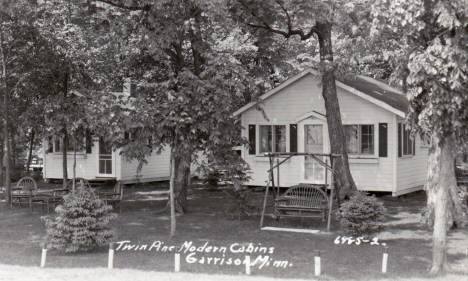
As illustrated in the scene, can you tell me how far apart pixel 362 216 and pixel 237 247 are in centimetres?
275

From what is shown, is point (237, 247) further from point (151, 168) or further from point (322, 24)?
point (151, 168)

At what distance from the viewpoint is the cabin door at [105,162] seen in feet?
83.5

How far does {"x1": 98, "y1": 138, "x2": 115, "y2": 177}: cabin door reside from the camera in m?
25.5

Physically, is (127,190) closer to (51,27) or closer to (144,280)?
(51,27)

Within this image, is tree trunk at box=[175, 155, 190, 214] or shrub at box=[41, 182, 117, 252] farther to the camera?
tree trunk at box=[175, 155, 190, 214]

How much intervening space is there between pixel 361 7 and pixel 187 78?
188 inches

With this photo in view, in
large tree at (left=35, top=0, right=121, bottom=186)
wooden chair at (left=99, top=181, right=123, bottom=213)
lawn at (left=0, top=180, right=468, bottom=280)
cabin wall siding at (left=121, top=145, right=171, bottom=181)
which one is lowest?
lawn at (left=0, top=180, right=468, bottom=280)

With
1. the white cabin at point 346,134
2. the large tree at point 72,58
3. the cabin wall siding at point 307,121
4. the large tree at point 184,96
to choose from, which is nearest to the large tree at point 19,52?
the large tree at point 72,58

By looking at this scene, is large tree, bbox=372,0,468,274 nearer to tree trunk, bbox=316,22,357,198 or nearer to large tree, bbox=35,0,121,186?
tree trunk, bbox=316,22,357,198

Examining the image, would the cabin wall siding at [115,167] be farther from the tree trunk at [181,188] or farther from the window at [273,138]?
the tree trunk at [181,188]

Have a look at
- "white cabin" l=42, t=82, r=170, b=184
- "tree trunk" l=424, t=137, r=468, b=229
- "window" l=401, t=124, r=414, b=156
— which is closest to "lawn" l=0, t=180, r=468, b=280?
"tree trunk" l=424, t=137, r=468, b=229

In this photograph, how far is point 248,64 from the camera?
29250 mm

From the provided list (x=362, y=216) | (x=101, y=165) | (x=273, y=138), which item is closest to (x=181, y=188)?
(x=362, y=216)

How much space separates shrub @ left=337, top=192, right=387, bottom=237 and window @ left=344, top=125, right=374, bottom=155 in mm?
8392
